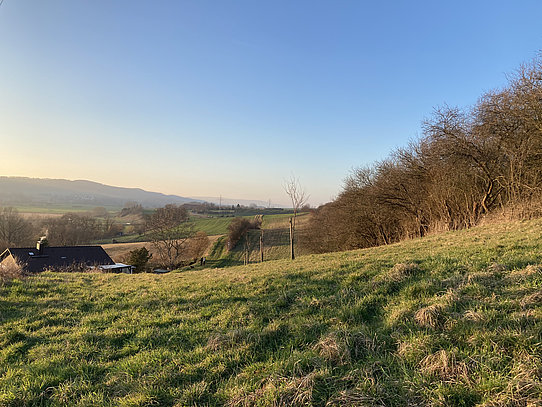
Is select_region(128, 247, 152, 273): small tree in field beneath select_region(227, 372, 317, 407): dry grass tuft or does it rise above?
beneath

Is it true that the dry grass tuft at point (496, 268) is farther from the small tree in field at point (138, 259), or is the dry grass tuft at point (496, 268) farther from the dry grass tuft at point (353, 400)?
the small tree in field at point (138, 259)

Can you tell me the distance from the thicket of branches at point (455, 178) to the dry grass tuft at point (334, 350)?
16.1 m

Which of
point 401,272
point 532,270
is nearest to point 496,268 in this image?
point 532,270

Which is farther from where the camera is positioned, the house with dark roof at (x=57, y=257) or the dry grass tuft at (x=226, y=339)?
the house with dark roof at (x=57, y=257)

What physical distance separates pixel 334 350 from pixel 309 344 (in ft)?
1.56

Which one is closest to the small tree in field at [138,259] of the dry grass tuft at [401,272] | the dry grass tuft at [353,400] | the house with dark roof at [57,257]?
the house with dark roof at [57,257]

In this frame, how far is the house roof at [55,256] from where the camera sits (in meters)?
26.7

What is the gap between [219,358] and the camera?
3.16 metres

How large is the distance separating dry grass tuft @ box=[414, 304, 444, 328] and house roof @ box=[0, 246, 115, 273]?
30341 millimetres

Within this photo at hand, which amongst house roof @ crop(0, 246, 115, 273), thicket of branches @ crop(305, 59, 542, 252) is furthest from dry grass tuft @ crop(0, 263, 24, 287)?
thicket of branches @ crop(305, 59, 542, 252)

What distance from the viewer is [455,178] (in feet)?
58.9

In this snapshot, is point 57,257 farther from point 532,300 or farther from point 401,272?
point 532,300

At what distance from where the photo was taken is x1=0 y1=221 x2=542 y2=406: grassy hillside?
2.30 meters

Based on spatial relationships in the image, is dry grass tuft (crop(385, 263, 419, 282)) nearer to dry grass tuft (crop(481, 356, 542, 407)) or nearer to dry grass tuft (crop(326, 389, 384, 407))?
dry grass tuft (crop(481, 356, 542, 407))
